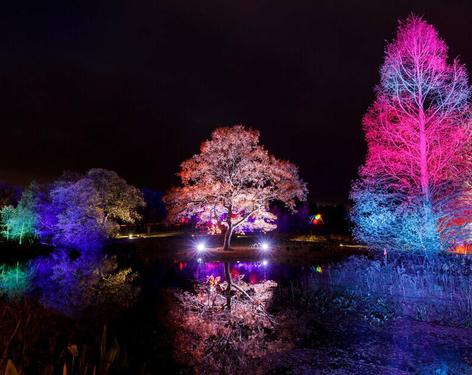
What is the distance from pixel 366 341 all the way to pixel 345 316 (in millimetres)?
2436

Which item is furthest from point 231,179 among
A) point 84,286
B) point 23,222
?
point 23,222

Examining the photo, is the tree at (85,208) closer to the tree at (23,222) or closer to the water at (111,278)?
the tree at (23,222)

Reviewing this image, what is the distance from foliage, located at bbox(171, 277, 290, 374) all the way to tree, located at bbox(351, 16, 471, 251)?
19.9 ft

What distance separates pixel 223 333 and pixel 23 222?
125 ft

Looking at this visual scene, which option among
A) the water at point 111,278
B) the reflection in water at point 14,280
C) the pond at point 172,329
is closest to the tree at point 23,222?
the reflection in water at point 14,280

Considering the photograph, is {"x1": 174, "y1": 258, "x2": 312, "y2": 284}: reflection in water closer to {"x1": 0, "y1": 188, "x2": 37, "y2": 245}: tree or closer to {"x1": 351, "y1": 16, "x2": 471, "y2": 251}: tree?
{"x1": 351, "y1": 16, "x2": 471, "y2": 251}: tree

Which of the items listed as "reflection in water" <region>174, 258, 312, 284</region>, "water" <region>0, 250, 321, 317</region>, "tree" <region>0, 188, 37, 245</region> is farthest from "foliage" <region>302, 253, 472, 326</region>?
"tree" <region>0, 188, 37, 245</region>

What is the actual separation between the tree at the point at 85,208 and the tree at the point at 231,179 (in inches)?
433

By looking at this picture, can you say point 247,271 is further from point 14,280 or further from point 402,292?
point 14,280

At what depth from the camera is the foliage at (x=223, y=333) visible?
931 cm

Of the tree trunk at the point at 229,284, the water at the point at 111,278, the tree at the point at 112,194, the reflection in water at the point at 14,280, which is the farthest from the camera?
the tree at the point at 112,194

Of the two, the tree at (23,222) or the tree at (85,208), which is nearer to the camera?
the tree at (85,208)

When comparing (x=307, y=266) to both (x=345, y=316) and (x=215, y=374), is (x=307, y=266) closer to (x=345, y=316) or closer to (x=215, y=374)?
(x=345, y=316)

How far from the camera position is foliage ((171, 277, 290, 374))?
30.6ft
